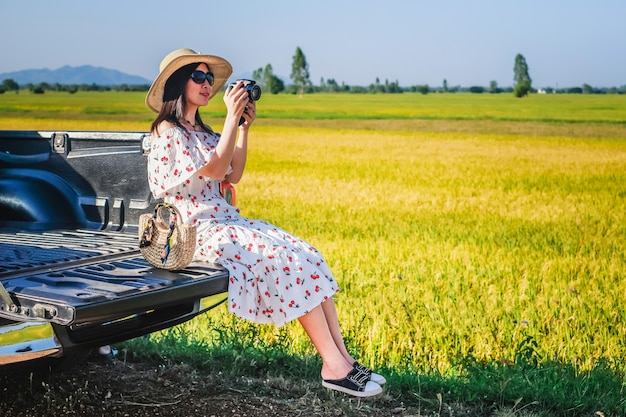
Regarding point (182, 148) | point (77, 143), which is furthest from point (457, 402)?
point (77, 143)

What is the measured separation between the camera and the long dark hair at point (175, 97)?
4254mm

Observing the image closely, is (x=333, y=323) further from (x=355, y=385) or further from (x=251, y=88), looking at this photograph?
(x=251, y=88)

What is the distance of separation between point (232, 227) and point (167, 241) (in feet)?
1.23

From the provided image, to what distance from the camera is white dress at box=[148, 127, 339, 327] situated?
3.72 meters

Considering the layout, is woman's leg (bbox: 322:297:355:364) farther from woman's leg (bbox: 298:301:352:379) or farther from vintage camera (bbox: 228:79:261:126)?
vintage camera (bbox: 228:79:261:126)

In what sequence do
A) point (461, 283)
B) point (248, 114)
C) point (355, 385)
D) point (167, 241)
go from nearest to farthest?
point (167, 241)
point (355, 385)
point (248, 114)
point (461, 283)

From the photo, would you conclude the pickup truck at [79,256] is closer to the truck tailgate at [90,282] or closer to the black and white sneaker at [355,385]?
the truck tailgate at [90,282]

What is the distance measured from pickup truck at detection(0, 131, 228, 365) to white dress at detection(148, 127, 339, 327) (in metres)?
0.10

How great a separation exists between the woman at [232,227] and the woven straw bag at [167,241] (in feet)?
0.71

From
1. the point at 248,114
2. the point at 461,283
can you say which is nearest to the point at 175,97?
the point at 248,114

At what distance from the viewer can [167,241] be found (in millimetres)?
3633

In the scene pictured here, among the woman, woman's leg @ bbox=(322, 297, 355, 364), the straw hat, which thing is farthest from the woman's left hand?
woman's leg @ bbox=(322, 297, 355, 364)

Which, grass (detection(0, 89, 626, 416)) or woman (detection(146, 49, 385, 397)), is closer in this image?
woman (detection(146, 49, 385, 397))

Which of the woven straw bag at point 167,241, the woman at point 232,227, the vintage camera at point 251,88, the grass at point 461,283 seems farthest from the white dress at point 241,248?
the grass at point 461,283
